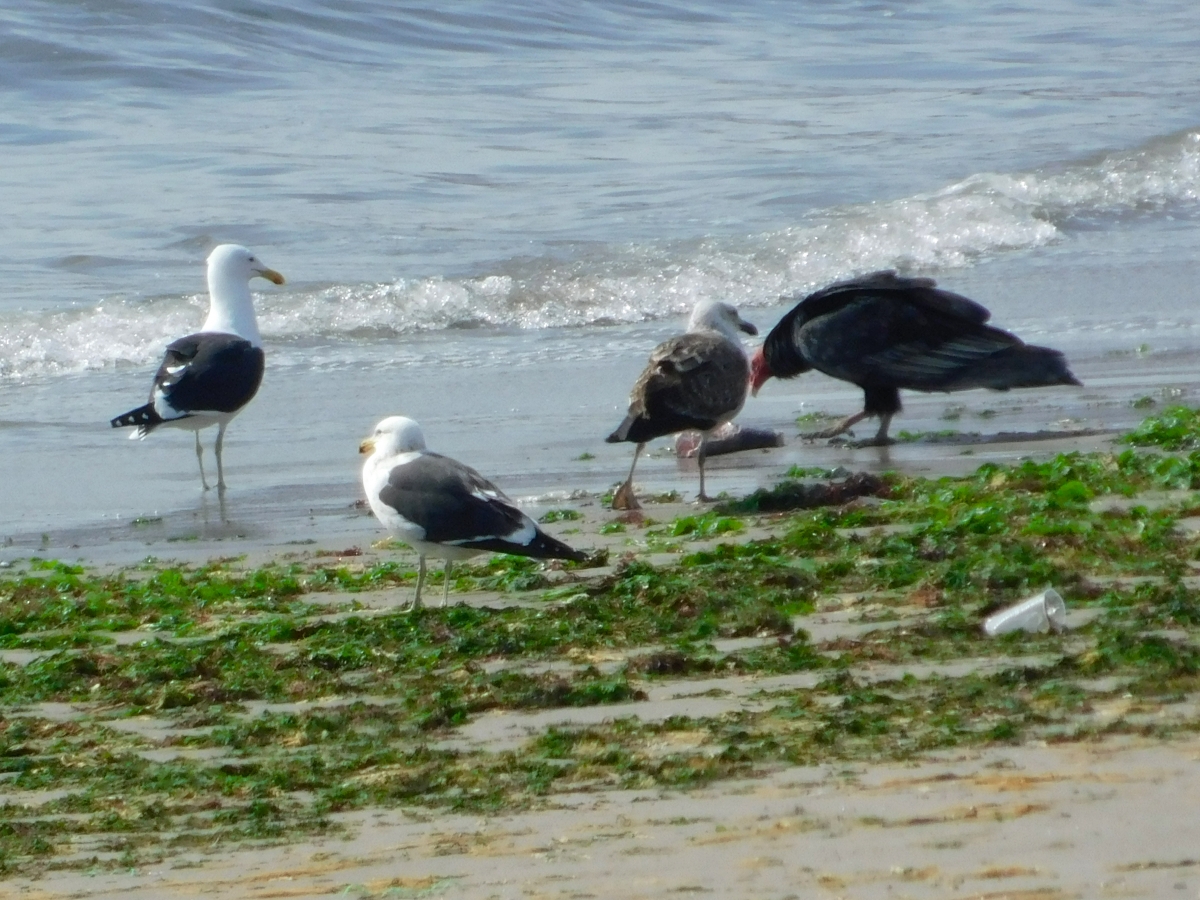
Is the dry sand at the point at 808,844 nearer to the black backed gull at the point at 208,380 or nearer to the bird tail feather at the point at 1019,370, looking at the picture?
the black backed gull at the point at 208,380

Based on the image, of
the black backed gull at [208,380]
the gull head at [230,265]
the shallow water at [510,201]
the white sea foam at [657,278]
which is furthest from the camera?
the white sea foam at [657,278]

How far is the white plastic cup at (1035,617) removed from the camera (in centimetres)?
454

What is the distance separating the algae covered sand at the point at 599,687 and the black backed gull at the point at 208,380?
7.14 ft

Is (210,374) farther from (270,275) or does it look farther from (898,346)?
(898,346)

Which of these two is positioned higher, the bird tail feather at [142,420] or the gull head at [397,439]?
the gull head at [397,439]

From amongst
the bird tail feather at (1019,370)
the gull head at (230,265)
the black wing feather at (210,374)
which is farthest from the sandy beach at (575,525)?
the gull head at (230,265)

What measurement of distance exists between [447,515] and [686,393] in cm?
215

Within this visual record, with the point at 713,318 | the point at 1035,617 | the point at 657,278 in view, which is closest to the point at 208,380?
the point at 713,318

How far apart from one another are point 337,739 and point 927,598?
171 centimetres

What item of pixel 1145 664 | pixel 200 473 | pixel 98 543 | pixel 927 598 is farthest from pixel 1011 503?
pixel 200 473

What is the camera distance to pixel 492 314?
43.2ft

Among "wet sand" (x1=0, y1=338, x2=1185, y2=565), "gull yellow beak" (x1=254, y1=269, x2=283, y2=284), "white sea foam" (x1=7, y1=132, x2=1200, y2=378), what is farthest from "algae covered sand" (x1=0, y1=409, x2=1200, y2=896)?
"white sea foam" (x1=7, y1=132, x2=1200, y2=378)

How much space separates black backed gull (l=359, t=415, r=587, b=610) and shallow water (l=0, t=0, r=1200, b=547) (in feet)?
6.46

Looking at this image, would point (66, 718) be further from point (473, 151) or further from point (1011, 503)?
point (473, 151)
